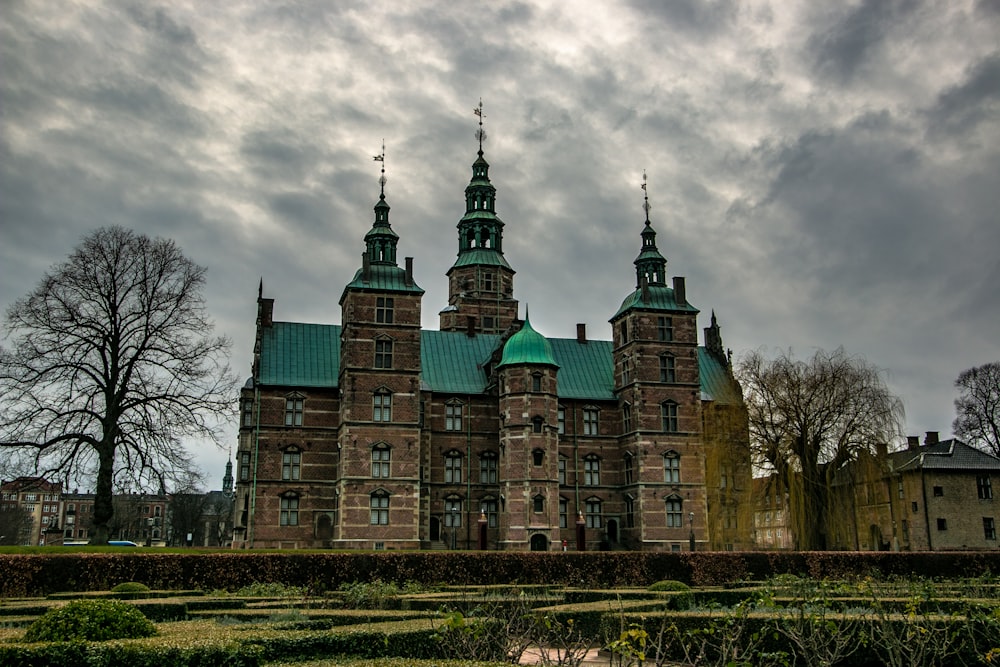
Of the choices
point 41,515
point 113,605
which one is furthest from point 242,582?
point 41,515

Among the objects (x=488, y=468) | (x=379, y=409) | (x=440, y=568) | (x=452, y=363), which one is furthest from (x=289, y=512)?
(x=440, y=568)

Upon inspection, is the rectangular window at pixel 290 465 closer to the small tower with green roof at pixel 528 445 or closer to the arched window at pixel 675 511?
the small tower with green roof at pixel 528 445

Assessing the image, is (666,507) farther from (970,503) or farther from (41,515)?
(41,515)

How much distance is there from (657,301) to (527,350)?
9.63 m

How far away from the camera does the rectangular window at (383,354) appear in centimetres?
4647

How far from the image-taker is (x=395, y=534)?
4462 centimetres

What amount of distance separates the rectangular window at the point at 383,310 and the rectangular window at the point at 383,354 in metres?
1.14

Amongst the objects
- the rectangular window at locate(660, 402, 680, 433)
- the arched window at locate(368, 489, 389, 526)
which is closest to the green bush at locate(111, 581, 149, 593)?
the arched window at locate(368, 489, 389, 526)

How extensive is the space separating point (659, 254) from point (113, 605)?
151ft

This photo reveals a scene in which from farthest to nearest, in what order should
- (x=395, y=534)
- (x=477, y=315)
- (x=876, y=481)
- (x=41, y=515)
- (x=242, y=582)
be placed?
(x=41, y=515) < (x=477, y=315) < (x=395, y=534) < (x=876, y=481) < (x=242, y=582)

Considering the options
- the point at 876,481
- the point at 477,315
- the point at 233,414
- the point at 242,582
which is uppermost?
the point at 477,315

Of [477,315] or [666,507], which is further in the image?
[477,315]

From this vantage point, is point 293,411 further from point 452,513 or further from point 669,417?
point 669,417

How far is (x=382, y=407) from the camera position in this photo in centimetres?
4603
